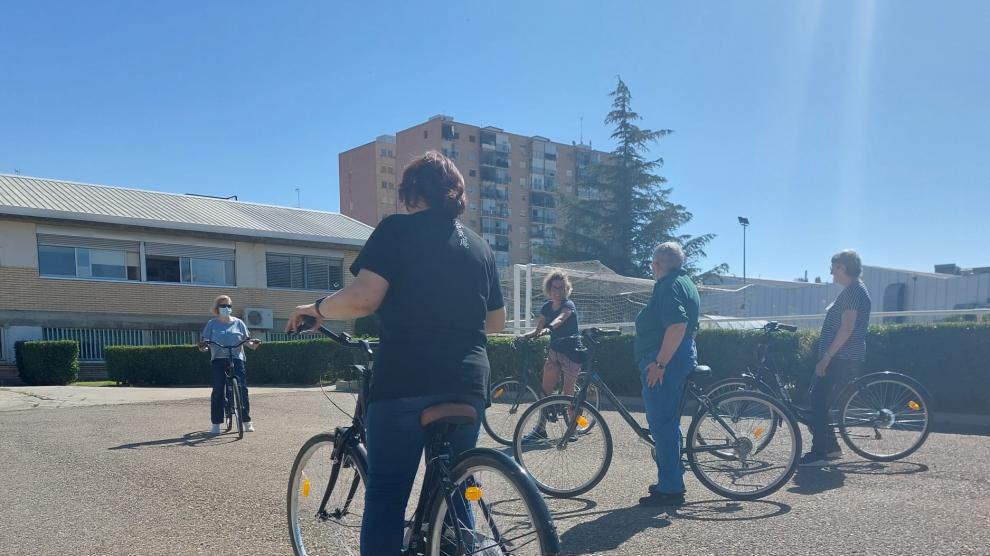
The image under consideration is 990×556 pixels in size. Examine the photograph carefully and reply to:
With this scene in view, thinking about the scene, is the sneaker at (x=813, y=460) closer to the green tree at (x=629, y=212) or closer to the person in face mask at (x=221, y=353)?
the person in face mask at (x=221, y=353)

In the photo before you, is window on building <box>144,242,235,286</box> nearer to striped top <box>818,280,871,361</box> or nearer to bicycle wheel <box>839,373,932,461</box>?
striped top <box>818,280,871,361</box>

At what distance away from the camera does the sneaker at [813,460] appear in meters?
5.76

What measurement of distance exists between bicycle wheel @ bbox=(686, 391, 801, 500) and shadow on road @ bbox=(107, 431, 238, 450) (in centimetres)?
544

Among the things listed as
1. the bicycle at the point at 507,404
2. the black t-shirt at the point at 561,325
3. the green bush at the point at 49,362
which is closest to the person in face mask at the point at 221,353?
the bicycle at the point at 507,404

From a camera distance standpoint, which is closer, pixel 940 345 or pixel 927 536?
pixel 927 536

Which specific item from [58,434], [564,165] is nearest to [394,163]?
[564,165]

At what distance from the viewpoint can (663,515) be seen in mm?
4336

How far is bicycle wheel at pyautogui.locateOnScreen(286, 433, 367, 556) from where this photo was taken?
313 cm

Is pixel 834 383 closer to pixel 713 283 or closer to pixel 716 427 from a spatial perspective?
pixel 716 427

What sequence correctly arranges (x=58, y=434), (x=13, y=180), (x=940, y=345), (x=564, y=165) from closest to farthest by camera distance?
1. (x=58, y=434)
2. (x=940, y=345)
3. (x=13, y=180)
4. (x=564, y=165)

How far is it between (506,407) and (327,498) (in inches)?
158

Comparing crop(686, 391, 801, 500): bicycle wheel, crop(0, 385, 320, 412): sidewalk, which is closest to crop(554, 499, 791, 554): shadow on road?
crop(686, 391, 801, 500): bicycle wheel

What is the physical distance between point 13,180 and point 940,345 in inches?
1165

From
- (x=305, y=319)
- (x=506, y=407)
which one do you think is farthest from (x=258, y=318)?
(x=305, y=319)
